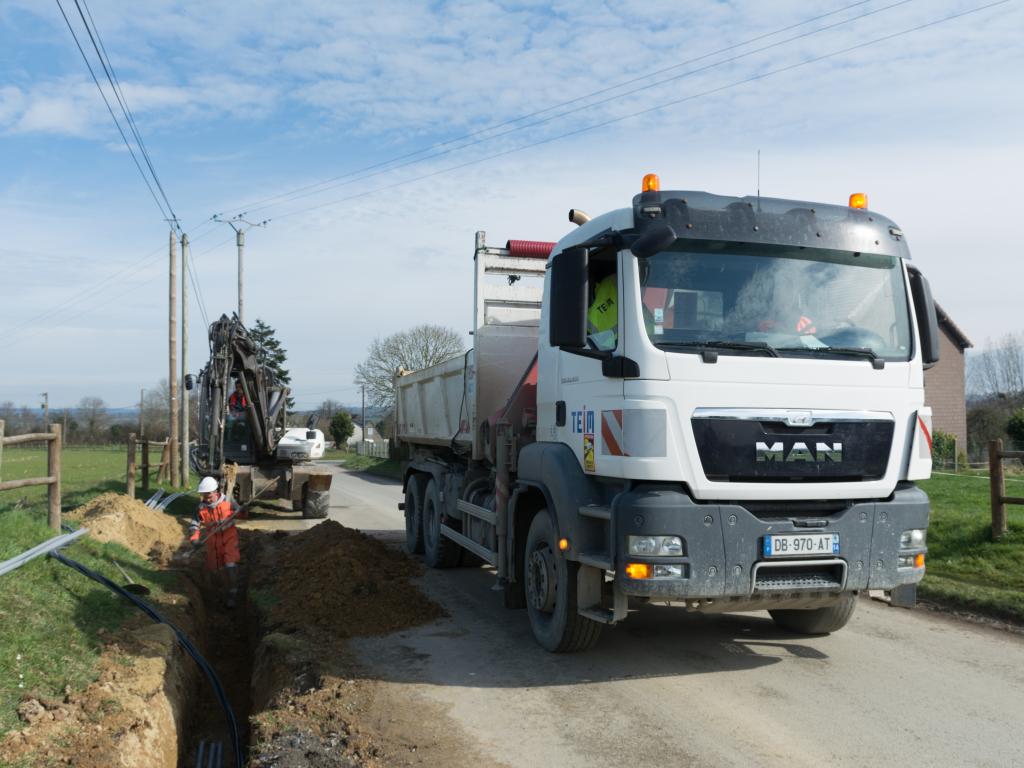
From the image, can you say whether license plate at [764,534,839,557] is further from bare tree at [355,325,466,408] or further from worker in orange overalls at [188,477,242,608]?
bare tree at [355,325,466,408]

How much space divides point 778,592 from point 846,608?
1720 mm

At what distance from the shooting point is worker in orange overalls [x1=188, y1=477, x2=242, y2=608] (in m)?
9.79

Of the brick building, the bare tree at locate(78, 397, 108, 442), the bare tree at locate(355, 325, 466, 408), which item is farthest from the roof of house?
the bare tree at locate(78, 397, 108, 442)

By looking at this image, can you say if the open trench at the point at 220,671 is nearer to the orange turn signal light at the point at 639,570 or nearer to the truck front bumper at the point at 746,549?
the orange turn signal light at the point at 639,570

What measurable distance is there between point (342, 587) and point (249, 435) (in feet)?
30.9

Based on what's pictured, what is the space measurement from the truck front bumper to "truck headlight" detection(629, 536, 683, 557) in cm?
3

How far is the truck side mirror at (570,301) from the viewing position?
A: 5.47 m

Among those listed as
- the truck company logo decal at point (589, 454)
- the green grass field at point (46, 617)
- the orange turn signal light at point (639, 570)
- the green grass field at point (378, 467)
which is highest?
the truck company logo decal at point (589, 454)

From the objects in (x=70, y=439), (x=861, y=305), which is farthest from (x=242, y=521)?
(x=70, y=439)

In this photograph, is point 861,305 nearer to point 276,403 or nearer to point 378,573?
point 378,573

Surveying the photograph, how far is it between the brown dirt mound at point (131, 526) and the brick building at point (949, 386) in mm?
35229

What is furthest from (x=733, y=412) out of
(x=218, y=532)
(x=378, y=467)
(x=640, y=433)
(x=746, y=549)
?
(x=378, y=467)

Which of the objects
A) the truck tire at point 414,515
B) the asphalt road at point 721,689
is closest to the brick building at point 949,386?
the truck tire at point 414,515

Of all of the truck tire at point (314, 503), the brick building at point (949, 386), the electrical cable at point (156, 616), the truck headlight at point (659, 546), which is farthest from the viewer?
the brick building at point (949, 386)
